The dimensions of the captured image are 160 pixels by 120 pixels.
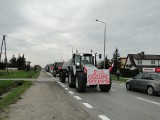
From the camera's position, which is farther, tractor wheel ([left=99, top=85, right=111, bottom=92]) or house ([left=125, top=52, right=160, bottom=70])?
house ([left=125, top=52, right=160, bottom=70])

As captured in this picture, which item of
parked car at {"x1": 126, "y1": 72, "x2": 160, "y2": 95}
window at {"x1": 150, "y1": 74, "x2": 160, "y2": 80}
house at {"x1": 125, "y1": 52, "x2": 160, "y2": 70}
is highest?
house at {"x1": 125, "y1": 52, "x2": 160, "y2": 70}

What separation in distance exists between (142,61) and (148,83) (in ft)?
273

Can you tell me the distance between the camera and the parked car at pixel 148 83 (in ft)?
53.4

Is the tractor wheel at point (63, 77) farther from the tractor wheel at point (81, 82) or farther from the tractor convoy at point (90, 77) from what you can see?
the tractor wheel at point (81, 82)

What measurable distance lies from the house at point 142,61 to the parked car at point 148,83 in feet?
261

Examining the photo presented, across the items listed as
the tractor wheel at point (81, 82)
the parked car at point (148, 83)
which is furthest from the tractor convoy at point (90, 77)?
the parked car at point (148, 83)

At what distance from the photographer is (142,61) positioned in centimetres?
9838

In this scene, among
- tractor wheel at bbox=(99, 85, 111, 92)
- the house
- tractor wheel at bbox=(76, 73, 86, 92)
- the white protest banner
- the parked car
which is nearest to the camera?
the parked car

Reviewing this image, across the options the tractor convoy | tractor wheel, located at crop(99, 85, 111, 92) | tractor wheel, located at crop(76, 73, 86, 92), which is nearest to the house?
the tractor convoy

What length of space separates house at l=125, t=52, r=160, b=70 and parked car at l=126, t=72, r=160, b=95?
79614 mm

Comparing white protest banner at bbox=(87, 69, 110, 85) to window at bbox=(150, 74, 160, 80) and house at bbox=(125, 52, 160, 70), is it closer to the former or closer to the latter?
window at bbox=(150, 74, 160, 80)

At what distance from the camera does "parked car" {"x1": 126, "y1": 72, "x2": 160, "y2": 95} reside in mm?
16281

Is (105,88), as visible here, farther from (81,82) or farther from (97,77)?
(81,82)

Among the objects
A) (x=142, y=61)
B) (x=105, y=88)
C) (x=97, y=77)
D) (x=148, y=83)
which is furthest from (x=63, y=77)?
(x=142, y=61)
